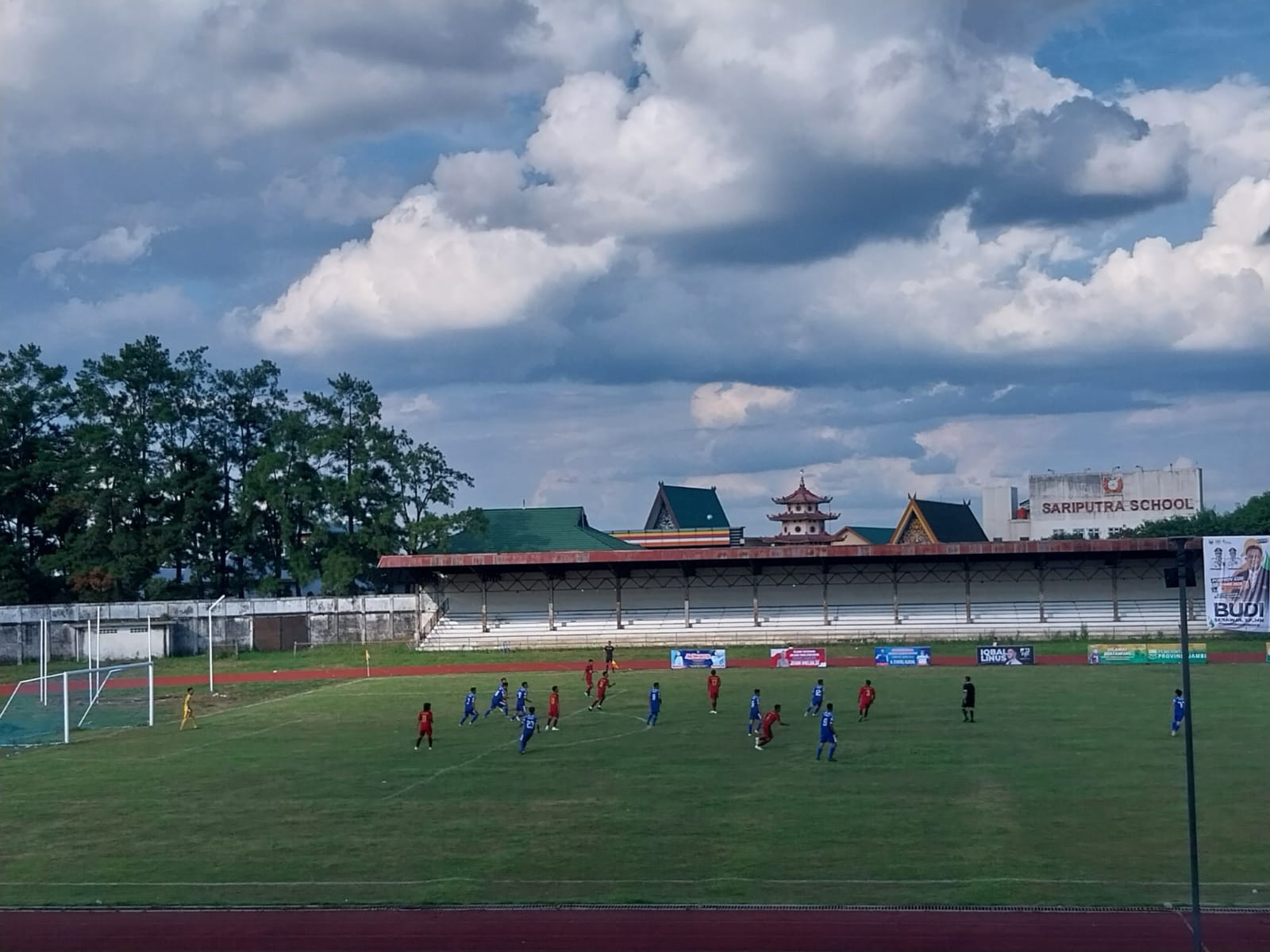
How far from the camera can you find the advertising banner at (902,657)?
59656 millimetres

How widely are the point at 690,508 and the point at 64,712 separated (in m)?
95.4

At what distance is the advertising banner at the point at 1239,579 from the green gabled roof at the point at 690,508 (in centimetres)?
7005

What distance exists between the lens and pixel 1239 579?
59094 mm

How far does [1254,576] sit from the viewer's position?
5894 cm

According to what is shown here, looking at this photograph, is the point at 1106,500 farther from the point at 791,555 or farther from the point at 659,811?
the point at 659,811

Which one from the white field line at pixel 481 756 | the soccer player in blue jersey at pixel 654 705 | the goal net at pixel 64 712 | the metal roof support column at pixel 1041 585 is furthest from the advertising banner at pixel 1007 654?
the goal net at pixel 64 712

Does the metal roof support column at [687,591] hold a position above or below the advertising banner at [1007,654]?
above

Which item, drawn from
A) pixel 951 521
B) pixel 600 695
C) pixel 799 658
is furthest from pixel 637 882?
pixel 951 521

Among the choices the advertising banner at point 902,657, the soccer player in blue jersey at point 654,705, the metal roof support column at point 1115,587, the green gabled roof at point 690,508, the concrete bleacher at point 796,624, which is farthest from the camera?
the green gabled roof at point 690,508

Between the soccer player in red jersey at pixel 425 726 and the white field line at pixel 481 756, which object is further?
the soccer player in red jersey at pixel 425 726

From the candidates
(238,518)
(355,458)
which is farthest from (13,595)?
(355,458)

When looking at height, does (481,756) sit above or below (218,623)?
below

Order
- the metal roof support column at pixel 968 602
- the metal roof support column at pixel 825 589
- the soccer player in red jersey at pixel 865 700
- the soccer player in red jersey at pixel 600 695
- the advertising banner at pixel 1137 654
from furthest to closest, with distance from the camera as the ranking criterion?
the metal roof support column at pixel 825 589
the metal roof support column at pixel 968 602
the advertising banner at pixel 1137 654
the soccer player in red jersey at pixel 600 695
the soccer player in red jersey at pixel 865 700

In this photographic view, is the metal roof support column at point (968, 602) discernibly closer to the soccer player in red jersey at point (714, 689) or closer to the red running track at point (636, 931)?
the soccer player in red jersey at point (714, 689)
